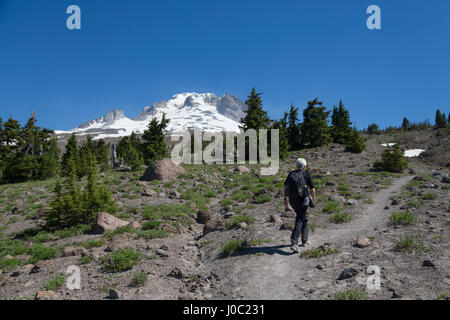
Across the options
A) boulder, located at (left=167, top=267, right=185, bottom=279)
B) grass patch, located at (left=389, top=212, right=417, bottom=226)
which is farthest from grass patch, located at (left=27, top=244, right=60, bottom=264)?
grass patch, located at (left=389, top=212, right=417, bottom=226)

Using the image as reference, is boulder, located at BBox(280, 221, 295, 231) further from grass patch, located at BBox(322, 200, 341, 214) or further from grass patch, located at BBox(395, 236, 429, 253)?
grass patch, located at BBox(395, 236, 429, 253)

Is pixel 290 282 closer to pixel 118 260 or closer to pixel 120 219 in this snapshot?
pixel 118 260

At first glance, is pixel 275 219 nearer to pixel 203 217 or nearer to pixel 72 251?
pixel 203 217

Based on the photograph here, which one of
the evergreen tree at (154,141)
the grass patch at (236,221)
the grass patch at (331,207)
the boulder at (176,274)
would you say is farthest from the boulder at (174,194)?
the evergreen tree at (154,141)

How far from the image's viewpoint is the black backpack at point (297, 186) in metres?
7.71

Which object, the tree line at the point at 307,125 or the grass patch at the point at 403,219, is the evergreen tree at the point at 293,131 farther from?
the grass patch at the point at 403,219

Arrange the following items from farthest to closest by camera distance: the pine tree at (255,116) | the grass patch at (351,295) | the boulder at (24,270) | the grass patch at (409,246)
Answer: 1. the pine tree at (255,116)
2. the boulder at (24,270)
3. the grass patch at (409,246)
4. the grass patch at (351,295)

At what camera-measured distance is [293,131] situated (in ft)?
157

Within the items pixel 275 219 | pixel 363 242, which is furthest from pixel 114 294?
pixel 363 242

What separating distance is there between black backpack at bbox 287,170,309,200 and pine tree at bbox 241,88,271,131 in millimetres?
34582

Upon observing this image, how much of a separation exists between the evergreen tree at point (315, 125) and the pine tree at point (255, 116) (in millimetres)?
7969

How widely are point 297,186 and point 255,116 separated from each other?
36.7 meters

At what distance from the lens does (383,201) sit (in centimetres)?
1302
